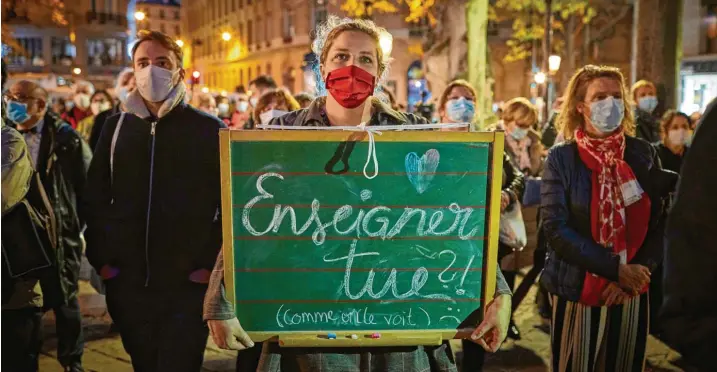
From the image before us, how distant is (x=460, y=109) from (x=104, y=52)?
2306 inches

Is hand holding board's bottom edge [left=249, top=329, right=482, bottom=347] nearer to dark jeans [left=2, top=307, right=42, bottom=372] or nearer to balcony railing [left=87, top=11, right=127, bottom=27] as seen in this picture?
dark jeans [left=2, top=307, right=42, bottom=372]

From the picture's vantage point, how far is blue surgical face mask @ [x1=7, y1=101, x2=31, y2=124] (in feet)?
15.6

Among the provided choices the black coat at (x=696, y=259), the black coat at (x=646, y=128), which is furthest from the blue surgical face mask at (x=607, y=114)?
the black coat at (x=646, y=128)

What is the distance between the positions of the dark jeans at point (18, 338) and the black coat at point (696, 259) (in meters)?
3.87

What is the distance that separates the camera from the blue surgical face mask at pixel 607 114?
3.57 metres

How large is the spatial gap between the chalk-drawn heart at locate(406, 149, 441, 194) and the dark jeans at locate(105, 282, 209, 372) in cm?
166

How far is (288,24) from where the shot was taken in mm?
50719

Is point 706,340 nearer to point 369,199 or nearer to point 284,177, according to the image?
point 369,199

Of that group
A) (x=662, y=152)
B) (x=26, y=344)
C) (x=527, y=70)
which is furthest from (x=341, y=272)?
(x=527, y=70)

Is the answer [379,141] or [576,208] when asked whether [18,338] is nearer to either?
[379,141]

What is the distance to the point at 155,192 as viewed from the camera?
3.51 m

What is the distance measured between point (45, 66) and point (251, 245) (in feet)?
190

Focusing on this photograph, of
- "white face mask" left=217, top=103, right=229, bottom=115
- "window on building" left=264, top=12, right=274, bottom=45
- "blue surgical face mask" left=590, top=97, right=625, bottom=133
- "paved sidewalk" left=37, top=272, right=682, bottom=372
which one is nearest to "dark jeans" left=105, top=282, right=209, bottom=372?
"paved sidewalk" left=37, top=272, right=682, bottom=372

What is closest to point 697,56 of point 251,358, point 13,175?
point 251,358
